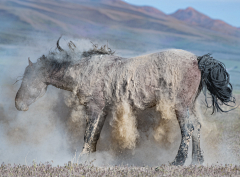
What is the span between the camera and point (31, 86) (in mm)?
5906

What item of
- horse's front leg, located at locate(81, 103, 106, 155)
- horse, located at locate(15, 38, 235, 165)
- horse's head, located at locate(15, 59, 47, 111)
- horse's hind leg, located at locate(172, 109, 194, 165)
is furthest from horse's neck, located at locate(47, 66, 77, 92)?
horse's hind leg, located at locate(172, 109, 194, 165)

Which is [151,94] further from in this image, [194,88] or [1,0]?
[1,0]

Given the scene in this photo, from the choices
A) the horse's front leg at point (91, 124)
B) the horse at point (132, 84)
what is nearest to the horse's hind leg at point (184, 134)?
the horse at point (132, 84)

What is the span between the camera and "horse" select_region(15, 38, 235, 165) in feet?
16.9

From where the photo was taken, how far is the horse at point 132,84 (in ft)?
16.9

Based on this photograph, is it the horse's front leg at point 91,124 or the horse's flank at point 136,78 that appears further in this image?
the horse's front leg at point 91,124

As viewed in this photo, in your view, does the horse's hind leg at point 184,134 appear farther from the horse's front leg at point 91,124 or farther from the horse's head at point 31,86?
the horse's head at point 31,86

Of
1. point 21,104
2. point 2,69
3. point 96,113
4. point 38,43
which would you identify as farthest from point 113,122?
point 2,69

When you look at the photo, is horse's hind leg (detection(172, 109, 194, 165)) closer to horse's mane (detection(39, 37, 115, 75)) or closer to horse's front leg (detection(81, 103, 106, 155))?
horse's front leg (detection(81, 103, 106, 155))

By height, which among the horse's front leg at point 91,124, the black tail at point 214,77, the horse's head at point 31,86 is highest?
the black tail at point 214,77

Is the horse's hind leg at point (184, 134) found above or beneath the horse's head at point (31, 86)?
beneath

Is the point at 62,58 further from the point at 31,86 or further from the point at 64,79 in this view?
the point at 31,86

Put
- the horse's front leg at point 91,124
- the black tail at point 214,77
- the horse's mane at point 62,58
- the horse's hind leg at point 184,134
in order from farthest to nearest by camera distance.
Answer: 1. the horse's mane at point 62,58
2. the horse's front leg at point 91,124
3. the black tail at point 214,77
4. the horse's hind leg at point 184,134

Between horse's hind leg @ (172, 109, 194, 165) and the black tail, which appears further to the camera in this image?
the black tail
